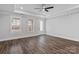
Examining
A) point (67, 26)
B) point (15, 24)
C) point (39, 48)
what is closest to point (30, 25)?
point (15, 24)

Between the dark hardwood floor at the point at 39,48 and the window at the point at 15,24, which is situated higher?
the window at the point at 15,24

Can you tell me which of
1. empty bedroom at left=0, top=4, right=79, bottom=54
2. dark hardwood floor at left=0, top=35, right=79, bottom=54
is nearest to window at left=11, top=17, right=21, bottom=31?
empty bedroom at left=0, top=4, right=79, bottom=54

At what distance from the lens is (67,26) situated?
6.32m

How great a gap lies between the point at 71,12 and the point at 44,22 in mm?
4272

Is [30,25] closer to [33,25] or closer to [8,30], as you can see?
[33,25]

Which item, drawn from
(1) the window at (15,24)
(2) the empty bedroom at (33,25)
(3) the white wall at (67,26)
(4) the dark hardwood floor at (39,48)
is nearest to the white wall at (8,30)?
A: (2) the empty bedroom at (33,25)

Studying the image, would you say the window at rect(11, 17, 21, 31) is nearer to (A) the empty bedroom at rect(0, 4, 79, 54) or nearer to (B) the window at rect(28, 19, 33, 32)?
→ (A) the empty bedroom at rect(0, 4, 79, 54)

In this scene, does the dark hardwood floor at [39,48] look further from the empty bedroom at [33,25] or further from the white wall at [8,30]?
the white wall at [8,30]

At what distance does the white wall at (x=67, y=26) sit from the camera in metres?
5.59

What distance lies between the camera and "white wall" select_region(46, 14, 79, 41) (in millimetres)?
5586

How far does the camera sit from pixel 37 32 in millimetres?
8625

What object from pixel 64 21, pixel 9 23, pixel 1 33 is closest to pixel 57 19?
pixel 64 21
